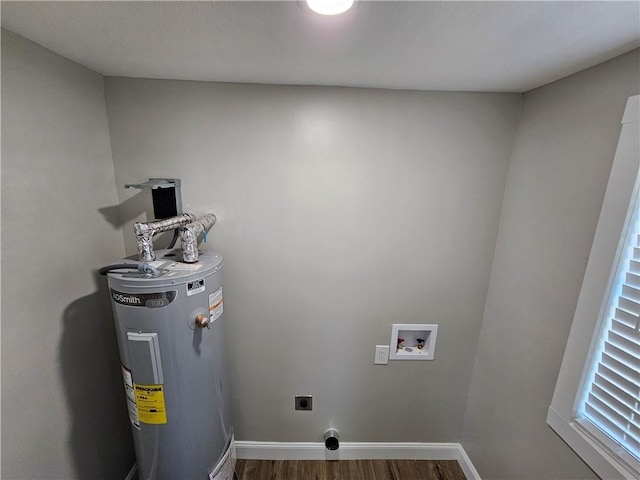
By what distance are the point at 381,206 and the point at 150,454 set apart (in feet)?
4.79

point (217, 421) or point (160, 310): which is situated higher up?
point (160, 310)

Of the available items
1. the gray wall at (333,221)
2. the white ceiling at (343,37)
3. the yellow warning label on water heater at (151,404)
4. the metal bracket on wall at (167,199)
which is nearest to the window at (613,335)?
the white ceiling at (343,37)

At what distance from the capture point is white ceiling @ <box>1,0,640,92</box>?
26.4 inches

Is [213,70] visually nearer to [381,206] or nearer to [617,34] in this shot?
[381,206]

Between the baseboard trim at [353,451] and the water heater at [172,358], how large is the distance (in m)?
0.49

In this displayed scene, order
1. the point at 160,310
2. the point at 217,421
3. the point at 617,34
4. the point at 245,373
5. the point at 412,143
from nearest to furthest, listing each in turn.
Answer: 1. the point at 617,34
2. the point at 160,310
3. the point at 217,421
4. the point at 412,143
5. the point at 245,373

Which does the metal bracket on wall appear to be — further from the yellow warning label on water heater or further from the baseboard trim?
the baseboard trim

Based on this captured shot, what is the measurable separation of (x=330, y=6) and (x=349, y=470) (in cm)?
215

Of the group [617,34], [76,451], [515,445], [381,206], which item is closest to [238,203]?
[381,206]

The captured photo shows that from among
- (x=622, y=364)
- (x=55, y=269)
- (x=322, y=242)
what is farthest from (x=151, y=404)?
(x=622, y=364)

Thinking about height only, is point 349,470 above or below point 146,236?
below

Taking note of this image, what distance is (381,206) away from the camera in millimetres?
1345

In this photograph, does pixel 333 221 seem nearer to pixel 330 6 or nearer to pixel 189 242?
pixel 189 242

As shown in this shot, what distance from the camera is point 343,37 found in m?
0.80
